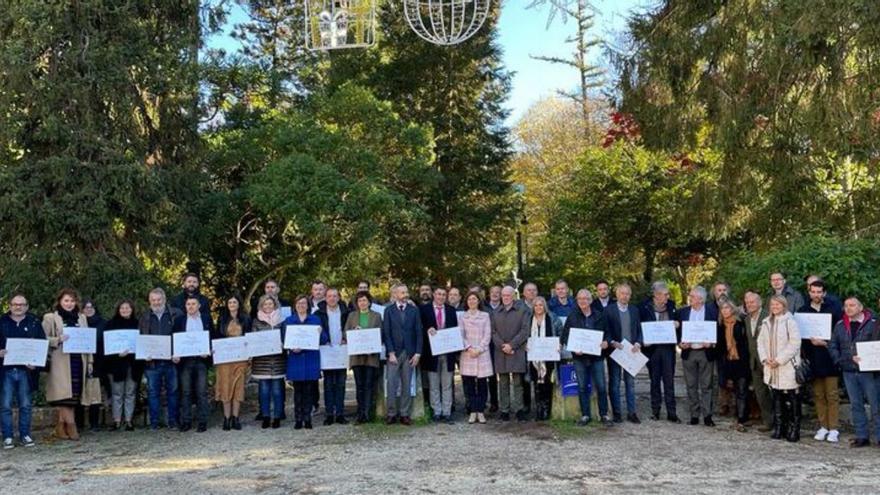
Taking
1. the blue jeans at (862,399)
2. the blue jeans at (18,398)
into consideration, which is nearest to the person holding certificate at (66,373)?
the blue jeans at (18,398)

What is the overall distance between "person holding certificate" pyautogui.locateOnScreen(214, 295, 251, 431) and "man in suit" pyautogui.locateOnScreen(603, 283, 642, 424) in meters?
4.27

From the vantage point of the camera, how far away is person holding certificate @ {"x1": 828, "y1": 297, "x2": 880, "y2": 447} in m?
7.46

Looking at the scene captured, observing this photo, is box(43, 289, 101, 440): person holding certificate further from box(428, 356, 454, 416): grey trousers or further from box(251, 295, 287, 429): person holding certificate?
box(428, 356, 454, 416): grey trousers

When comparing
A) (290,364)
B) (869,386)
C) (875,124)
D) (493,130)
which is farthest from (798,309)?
(493,130)

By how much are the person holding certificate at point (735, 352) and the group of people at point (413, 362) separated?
1 cm

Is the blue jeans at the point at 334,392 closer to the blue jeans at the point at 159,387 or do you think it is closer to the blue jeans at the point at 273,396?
the blue jeans at the point at 273,396

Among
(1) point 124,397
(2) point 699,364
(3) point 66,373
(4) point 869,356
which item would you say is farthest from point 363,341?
(4) point 869,356

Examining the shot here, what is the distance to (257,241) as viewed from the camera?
16.1 meters

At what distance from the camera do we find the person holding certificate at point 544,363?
8898 mm

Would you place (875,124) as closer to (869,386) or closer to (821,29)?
(821,29)

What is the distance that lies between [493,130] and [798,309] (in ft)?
58.9

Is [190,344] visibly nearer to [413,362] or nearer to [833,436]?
[413,362]

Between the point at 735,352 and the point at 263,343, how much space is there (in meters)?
5.38

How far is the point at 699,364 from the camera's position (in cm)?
860
